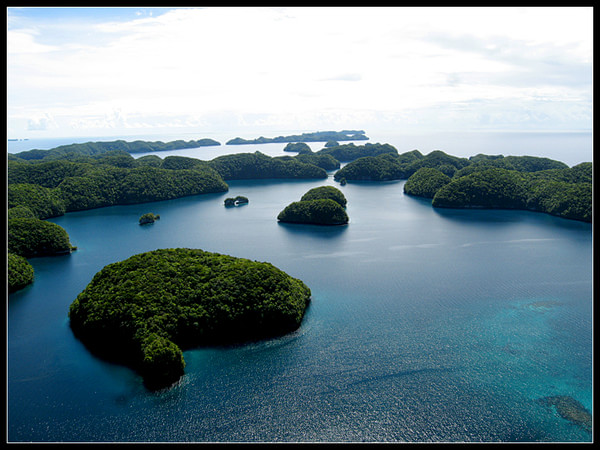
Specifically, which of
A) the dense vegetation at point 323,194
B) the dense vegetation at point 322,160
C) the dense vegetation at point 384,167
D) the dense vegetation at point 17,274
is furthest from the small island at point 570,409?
the dense vegetation at point 322,160

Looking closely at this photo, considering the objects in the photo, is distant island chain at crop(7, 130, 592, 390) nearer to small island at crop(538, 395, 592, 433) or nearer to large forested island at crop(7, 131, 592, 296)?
large forested island at crop(7, 131, 592, 296)

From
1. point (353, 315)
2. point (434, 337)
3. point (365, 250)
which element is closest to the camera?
point (434, 337)

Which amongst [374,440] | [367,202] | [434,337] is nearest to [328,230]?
[367,202]

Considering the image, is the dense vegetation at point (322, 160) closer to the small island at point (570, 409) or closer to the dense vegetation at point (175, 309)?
the dense vegetation at point (175, 309)

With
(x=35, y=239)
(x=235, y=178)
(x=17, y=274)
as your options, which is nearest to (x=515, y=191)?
(x=235, y=178)

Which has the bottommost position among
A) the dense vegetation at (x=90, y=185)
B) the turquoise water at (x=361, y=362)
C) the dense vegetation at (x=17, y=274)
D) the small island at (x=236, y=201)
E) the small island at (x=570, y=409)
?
the small island at (x=570, y=409)

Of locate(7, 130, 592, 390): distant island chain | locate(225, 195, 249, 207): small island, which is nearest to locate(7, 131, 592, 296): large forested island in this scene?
locate(7, 130, 592, 390): distant island chain

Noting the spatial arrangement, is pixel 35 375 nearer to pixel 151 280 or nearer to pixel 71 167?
pixel 151 280
